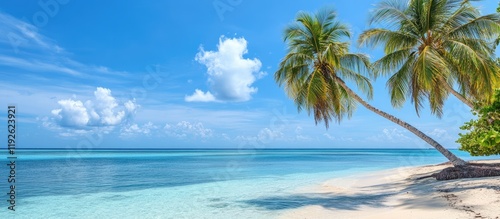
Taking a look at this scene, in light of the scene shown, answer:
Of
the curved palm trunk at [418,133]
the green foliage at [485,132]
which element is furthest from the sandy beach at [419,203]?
the curved palm trunk at [418,133]

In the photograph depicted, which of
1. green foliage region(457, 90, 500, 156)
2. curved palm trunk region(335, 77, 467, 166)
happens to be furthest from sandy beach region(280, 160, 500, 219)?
curved palm trunk region(335, 77, 467, 166)

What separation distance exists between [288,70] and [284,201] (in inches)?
→ 236

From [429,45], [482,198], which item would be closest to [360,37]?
[429,45]

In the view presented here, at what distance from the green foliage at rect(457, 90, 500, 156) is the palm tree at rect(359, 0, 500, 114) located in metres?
1.50

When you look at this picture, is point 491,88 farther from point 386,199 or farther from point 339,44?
point 339,44

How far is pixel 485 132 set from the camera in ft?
22.8

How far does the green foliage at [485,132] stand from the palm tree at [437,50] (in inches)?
58.9

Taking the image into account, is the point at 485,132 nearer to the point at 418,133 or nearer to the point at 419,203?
the point at 419,203

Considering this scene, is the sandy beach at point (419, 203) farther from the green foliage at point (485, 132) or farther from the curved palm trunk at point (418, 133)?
the curved palm trunk at point (418, 133)

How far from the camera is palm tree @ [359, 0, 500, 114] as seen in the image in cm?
1051

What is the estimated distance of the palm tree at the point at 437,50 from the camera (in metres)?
10.5

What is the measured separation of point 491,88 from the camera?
33.8ft

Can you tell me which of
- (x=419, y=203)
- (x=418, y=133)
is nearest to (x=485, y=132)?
(x=419, y=203)

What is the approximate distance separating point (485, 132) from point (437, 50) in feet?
19.2
